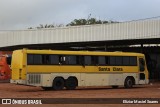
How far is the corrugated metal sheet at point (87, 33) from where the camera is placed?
1763 inches

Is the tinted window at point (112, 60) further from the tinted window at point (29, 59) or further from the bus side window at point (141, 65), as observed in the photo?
the tinted window at point (29, 59)

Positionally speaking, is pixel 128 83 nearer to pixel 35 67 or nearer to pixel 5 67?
pixel 35 67

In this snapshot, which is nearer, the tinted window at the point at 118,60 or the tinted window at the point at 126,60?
the tinted window at the point at 118,60

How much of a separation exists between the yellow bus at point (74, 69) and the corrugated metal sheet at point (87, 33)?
8274 millimetres

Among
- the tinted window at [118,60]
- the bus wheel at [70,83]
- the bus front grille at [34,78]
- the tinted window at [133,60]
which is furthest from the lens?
the tinted window at [133,60]

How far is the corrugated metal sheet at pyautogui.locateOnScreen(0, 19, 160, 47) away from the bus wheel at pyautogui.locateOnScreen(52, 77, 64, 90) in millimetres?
14983

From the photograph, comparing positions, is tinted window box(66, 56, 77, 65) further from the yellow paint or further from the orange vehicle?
the orange vehicle

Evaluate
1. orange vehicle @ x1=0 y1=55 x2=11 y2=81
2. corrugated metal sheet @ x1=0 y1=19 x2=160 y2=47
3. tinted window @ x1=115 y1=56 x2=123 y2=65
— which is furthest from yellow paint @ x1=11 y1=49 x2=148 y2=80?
orange vehicle @ x1=0 y1=55 x2=11 y2=81

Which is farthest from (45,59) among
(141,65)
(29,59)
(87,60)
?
(141,65)

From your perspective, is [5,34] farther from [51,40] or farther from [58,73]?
[58,73]

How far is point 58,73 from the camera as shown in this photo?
31.9m

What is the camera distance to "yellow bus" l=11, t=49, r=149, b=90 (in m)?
30.6

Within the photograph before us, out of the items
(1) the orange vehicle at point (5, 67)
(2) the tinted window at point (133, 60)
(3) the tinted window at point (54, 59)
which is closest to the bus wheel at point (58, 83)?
(3) the tinted window at point (54, 59)

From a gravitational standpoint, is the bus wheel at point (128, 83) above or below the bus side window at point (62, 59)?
below
